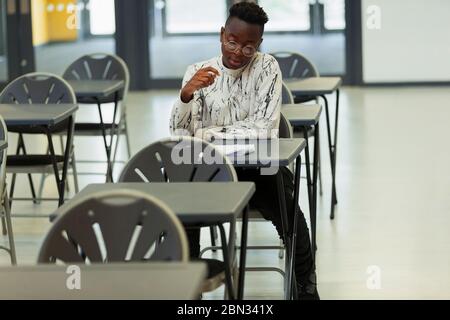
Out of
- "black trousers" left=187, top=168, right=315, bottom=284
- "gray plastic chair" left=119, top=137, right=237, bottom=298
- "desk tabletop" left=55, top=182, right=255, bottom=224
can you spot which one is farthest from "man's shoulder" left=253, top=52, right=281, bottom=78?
"desk tabletop" left=55, top=182, right=255, bottom=224

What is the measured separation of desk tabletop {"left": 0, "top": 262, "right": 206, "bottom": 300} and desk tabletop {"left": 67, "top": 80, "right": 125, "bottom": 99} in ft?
14.6

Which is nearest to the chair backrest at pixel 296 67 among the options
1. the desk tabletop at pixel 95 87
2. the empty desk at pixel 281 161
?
the desk tabletop at pixel 95 87

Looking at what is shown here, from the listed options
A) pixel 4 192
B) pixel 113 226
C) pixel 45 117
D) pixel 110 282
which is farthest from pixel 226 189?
pixel 45 117

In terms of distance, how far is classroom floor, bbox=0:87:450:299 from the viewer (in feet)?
17.1

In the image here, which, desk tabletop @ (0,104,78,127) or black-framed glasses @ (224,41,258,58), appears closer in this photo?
black-framed glasses @ (224,41,258,58)

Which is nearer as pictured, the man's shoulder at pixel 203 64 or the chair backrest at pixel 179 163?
the chair backrest at pixel 179 163

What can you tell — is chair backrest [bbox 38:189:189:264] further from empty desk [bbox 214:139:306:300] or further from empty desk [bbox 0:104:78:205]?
empty desk [bbox 0:104:78:205]

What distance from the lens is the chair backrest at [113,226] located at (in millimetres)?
3191

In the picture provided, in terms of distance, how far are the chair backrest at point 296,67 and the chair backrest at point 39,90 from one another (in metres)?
1.77

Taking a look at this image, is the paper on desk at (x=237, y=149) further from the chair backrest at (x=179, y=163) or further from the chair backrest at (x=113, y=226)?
the chair backrest at (x=113, y=226)

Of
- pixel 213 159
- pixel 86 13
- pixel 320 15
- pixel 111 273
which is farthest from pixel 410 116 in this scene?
pixel 111 273

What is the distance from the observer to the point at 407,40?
1265cm

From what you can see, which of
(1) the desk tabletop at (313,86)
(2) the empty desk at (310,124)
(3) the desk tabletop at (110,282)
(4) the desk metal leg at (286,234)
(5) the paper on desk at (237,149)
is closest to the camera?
(3) the desk tabletop at (110,282)

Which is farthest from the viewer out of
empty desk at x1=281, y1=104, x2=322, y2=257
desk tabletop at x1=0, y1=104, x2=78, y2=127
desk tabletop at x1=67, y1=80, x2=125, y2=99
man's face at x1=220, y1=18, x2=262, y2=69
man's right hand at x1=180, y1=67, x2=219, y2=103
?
desk tabletop at x1=67, y1=80, x2=125, y2=99
